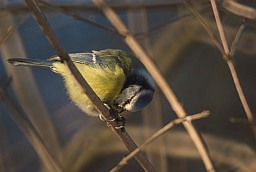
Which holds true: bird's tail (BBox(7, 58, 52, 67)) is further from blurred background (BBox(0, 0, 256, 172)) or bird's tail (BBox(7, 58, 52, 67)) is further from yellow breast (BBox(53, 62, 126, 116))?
blurred background (BBox(0, 0, 256, 172))

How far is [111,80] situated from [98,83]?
4 centimetres

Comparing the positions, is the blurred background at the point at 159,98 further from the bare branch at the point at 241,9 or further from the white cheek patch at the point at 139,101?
the white cheek patch at the point at 139,101

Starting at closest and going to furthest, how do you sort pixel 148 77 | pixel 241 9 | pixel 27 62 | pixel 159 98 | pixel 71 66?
pixel 71 66 → pixel 27 62 → pixel 148 77 → pixel 241 9 → pixel 159 98

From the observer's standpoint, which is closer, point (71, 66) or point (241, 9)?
point (71, 66)

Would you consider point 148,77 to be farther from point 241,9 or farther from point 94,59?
point 241,9

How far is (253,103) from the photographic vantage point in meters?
3.22

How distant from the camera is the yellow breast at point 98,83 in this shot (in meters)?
1.76

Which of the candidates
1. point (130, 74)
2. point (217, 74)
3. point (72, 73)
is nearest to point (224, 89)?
point (217, 74)

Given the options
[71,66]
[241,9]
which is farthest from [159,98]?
[71,66]

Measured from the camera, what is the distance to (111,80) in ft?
5.86

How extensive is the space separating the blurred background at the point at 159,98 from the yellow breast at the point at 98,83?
2.26ft

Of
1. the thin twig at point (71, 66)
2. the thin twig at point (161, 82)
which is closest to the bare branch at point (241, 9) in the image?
the thin twig at point (161, 82)

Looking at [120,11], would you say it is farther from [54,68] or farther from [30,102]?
[54,68]

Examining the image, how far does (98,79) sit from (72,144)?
3.97 ft
